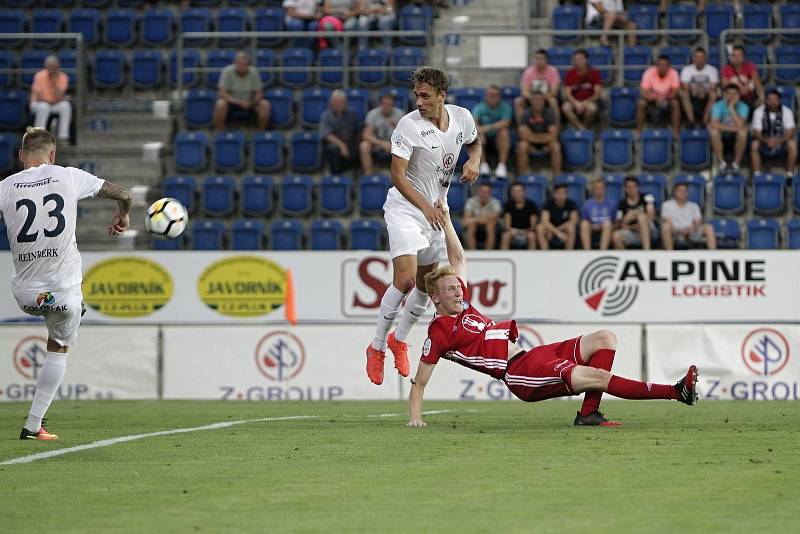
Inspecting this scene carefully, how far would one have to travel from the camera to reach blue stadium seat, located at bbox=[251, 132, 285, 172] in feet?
72.3

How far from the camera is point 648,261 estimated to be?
62.4 feet

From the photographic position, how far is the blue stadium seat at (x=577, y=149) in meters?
21.5

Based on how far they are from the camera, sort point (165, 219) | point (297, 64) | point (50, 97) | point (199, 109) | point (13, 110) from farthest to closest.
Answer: point (297, 64), point (199, 109), point (13, 110), point (50, 97), point (165, 219)

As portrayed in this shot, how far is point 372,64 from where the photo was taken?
23422 mm

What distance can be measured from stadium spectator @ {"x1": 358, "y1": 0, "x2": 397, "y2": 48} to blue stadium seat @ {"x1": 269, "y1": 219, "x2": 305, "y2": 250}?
4.46 metres

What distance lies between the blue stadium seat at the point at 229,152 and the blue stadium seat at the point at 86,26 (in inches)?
163

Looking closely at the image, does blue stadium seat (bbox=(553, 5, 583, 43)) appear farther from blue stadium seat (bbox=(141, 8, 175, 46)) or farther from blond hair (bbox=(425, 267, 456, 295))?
blond hair (bbox=(425, 267, 456, 295))

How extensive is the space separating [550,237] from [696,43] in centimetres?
618

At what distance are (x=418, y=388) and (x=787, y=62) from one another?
15241 millimetres

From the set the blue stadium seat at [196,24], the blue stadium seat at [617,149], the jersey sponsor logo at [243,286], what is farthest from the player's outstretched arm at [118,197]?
the blue stadium seat at [196,24]

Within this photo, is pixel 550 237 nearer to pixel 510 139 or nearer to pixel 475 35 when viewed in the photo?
pixel 510 139

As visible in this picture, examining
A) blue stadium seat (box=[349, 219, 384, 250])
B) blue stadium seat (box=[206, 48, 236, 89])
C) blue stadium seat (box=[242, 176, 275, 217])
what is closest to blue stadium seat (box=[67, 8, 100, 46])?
blue stadium seat (box=[206, 48, 236, 89])

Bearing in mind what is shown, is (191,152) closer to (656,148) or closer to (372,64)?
A: (372,64)

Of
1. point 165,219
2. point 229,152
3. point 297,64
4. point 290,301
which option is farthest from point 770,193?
point 165,219
